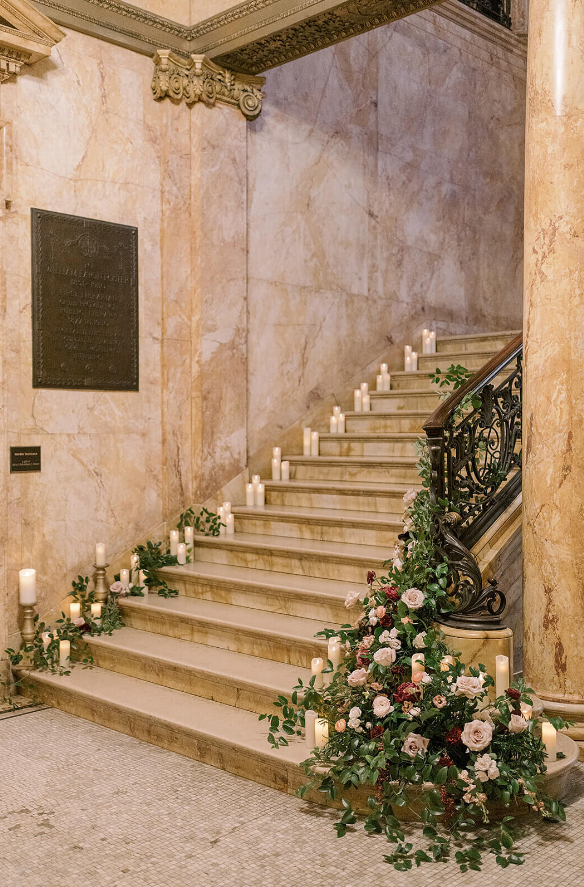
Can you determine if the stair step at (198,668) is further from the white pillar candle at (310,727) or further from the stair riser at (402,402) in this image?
the stair riser at (402,402)

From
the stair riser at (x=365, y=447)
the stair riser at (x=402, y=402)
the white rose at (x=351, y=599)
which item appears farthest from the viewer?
the stair riser at (x=402, y=402)

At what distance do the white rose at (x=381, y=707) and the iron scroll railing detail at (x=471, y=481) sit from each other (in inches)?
28.0

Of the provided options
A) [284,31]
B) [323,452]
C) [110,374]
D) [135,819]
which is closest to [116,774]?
[135,819]

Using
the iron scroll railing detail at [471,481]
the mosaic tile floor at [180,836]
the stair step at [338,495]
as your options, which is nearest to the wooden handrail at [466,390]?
the iron scroll railing detail at [471,481]

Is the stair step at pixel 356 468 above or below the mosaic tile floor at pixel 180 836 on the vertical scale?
above

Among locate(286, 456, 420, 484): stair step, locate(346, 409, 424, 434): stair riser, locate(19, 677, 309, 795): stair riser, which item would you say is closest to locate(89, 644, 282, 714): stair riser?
locate(19, 677, 309, 795): stair riser

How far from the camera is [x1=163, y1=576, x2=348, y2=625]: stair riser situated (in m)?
5.21

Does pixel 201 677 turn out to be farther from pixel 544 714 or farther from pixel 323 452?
pixel 323 452

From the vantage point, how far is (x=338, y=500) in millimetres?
6574

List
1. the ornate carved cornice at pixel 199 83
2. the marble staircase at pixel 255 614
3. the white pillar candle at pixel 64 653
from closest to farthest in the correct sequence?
the marble staircase at pixel 255 614 < the white pillar candle at pixel 64 653 < the ornate carved cornice at pixel 199 83

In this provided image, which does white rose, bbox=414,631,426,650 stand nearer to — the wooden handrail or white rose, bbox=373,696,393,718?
white rose, bbox=373,696,393,718

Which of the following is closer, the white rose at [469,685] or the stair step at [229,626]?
the white rose at [469,685]

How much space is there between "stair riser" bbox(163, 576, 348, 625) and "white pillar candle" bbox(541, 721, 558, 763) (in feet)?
5.04

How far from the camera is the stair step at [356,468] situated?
6535mm
